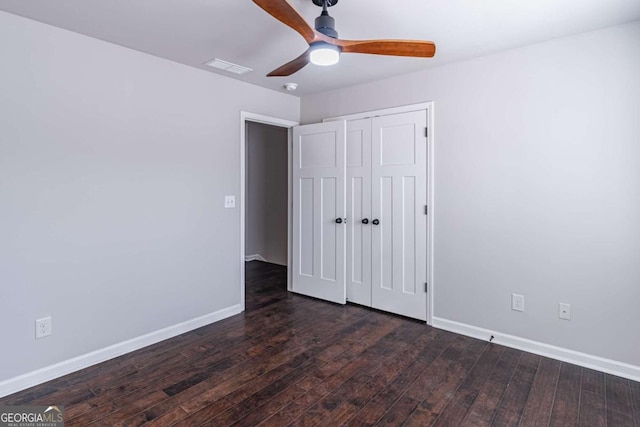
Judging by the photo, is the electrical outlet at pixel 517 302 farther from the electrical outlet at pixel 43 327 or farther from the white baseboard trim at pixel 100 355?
the electrical outlet at pixel 43 327

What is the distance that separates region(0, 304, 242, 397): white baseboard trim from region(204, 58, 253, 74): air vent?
233 cm

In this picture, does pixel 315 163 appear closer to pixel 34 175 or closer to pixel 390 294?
pixel 390 294

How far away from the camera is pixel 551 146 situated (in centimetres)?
263

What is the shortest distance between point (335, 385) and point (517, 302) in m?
1.66

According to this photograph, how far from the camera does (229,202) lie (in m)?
3.52

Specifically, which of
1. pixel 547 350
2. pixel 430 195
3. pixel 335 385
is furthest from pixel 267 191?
pixel 547 350

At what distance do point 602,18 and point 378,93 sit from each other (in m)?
1.81

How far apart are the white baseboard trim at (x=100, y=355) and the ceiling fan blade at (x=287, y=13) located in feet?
8.67

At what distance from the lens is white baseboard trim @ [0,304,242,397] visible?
7.34 feet

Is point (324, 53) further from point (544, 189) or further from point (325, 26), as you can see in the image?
point (544, 189)

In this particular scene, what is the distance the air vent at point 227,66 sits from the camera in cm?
304

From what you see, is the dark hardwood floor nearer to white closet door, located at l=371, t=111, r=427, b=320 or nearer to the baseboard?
the baseboard

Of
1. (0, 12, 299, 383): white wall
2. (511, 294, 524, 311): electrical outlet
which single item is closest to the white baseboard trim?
(0, 12, 299, 383): white wall

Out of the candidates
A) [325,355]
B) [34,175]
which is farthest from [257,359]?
[34,175]
